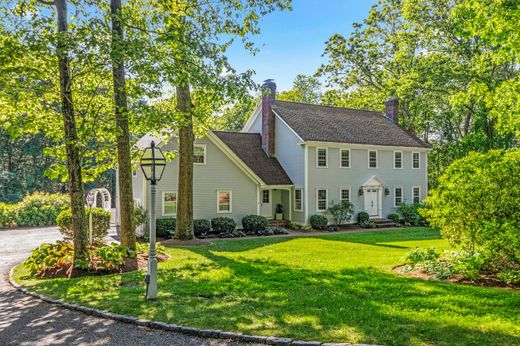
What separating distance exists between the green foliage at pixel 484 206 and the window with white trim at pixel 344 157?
48.6ft

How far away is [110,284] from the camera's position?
29.1 ft

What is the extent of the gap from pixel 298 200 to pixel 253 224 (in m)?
4.32

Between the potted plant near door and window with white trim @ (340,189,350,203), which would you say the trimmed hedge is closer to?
the potted plant near door

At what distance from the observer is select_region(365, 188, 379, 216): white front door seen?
84.9 feet

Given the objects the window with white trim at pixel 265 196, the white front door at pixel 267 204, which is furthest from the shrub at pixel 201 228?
the window with white trim at pixel 265 196

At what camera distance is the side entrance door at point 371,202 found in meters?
25.9

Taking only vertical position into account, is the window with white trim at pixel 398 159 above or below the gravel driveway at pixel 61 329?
above

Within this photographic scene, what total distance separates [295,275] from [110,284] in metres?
4.45

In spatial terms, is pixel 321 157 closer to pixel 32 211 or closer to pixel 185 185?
pixel 185 185

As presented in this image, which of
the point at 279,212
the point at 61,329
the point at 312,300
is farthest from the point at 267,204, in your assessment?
the point at 61,329

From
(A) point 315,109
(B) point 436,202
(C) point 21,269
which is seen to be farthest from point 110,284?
(A) point 315,109

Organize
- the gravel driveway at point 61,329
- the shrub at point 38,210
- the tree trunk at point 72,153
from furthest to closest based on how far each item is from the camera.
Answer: the shrub at point 38,210, the tree trunk at point 72,153, the gravel driveway at point 61,329

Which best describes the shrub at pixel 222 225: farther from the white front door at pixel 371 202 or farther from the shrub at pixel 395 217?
the shrub at pixel 395 217

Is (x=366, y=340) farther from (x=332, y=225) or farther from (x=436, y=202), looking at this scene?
(x=332, y=225)
